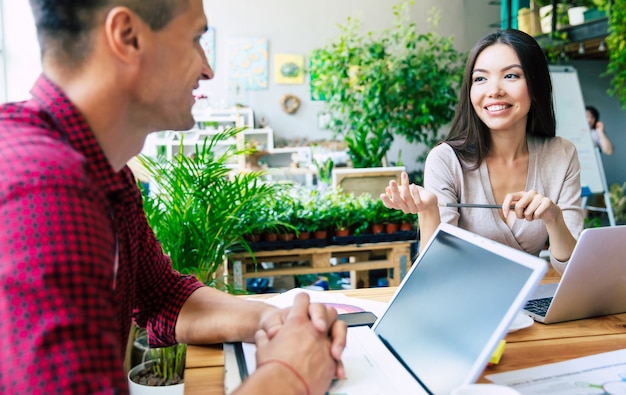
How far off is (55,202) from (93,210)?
0.16 feet

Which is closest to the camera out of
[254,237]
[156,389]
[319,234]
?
[156,389]

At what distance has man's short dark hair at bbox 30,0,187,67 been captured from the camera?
721mm

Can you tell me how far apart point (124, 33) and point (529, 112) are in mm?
1500

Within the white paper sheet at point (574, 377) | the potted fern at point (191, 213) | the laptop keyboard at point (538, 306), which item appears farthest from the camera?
the potted fern at point (191, 213)

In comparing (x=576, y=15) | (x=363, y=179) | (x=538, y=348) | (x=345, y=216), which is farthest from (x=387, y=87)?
(x=538, y=348)

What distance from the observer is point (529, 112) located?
1851 mm

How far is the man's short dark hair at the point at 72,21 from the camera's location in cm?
72

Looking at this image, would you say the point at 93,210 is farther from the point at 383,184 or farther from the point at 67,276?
the point at 383,184

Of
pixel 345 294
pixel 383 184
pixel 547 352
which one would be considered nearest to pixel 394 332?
pixel 547 352

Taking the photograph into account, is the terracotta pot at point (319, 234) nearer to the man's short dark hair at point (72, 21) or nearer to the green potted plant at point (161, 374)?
the green potted plant at point (161, 374)

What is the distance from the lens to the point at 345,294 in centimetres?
136

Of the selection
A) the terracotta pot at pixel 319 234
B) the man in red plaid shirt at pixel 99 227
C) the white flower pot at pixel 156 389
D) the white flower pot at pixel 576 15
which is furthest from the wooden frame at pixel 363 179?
the man in red plaid shirt at pixel 99 227

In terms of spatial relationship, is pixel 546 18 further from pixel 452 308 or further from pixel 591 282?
pixel 452 308

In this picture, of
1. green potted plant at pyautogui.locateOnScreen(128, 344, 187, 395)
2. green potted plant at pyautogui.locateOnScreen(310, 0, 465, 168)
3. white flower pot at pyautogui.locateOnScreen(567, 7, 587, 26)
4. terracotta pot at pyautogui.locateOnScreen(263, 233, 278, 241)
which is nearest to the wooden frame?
green potted plant at pyautogui.locateOnScreen(310, 0, 465, 168)
